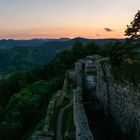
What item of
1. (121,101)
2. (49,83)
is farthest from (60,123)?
(49,83)

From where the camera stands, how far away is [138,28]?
39.3m

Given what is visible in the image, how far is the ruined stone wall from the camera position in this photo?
21797 millimetres

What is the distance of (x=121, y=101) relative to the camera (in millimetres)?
25141

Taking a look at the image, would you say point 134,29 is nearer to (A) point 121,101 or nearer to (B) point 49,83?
(A) point 121,101

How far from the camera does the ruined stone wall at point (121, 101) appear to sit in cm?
2180

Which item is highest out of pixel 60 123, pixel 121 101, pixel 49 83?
pixel 121 101

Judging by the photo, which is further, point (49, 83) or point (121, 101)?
point (49, 83)

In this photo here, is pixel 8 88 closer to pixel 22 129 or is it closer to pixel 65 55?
pixel 65 55

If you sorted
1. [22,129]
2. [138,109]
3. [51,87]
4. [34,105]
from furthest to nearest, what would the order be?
[51,87] → [34,105] → [22,129] → [138,109]

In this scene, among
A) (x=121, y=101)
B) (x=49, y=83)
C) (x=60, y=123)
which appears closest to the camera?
(x=121, y=101)

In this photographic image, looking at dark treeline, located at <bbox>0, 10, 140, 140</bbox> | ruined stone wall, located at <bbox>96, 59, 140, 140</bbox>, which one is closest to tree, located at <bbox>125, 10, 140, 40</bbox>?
dark treeline, located at <bbox>0, 10, 140, 140</bbox>

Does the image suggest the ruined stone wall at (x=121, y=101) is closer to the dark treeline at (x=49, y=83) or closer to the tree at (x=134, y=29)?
the dark treeline at (x=49, y=83)

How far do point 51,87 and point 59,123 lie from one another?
29.2 meters

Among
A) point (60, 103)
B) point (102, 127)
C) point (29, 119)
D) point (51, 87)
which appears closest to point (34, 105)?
point (29, 119)
